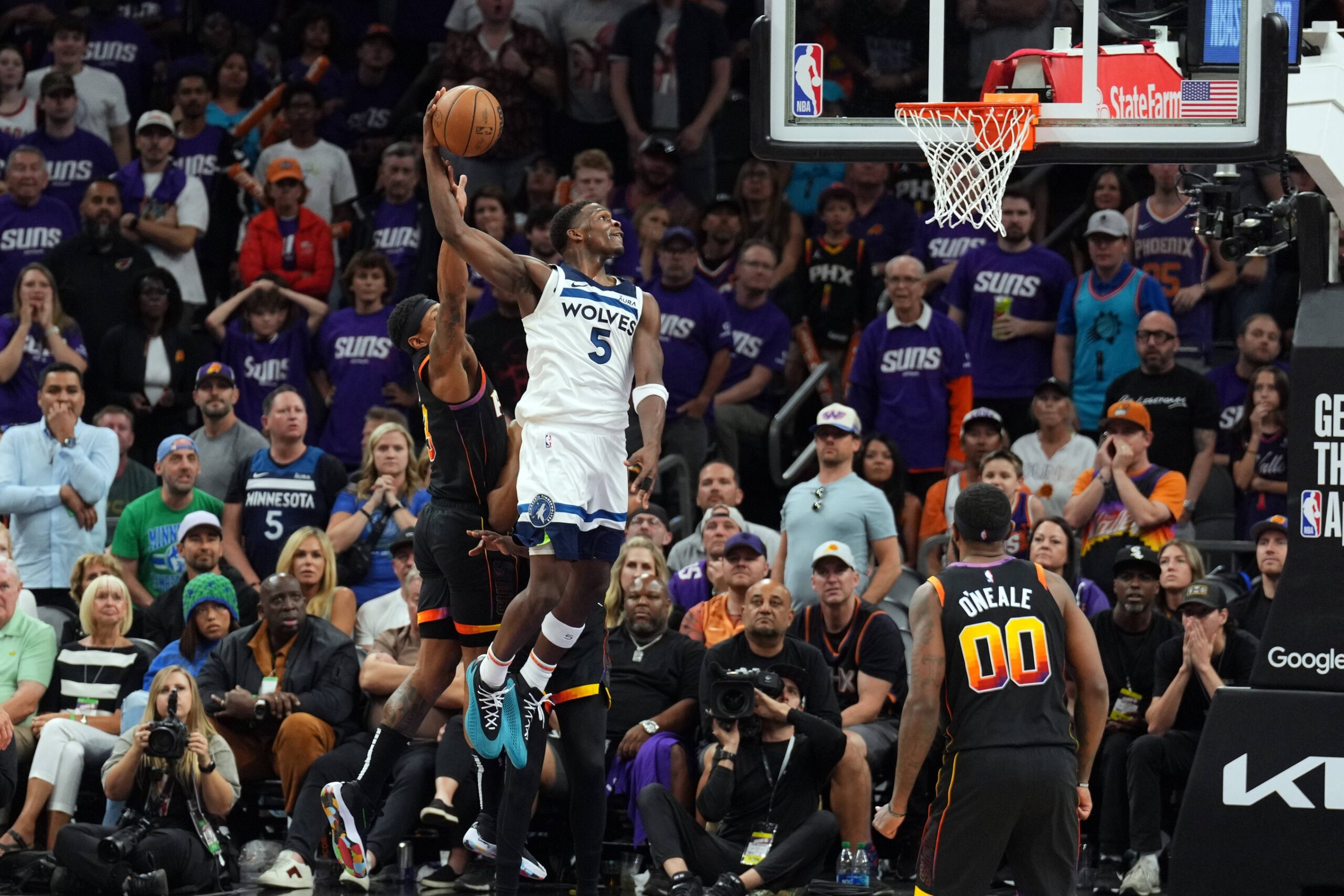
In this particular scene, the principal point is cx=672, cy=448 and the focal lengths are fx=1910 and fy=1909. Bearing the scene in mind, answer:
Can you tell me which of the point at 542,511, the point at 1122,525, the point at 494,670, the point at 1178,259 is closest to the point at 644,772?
the point at 494,670

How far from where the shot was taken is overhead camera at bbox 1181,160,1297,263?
9688mm

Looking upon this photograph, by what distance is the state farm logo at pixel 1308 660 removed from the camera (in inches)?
341

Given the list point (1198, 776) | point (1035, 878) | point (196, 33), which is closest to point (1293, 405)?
point (1198, 776)

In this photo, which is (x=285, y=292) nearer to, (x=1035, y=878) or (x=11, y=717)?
(x=11, y=717)

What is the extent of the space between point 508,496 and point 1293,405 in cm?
362

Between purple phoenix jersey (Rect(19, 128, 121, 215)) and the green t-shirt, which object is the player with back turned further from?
purple phoenix jersey (Rect(19, 128, 121, 215))

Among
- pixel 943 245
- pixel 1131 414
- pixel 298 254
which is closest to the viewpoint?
pixel 1131 414

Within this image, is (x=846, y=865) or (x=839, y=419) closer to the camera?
(x=846, y=865)

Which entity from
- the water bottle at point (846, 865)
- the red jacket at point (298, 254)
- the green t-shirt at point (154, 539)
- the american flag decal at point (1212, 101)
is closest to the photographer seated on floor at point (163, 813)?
the green t-shirt at point (154, 539)

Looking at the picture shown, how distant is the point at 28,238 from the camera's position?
16.2m

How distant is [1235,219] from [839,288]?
5.74m

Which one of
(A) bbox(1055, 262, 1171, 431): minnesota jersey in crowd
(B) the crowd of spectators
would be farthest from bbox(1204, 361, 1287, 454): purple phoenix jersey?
(A) bbox(1055, 262, 1171, 431): minnesota jersey in crowd

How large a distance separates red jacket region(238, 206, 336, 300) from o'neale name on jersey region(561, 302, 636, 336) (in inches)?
319

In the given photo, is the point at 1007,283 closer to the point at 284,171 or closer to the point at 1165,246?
the point at 1165,246
